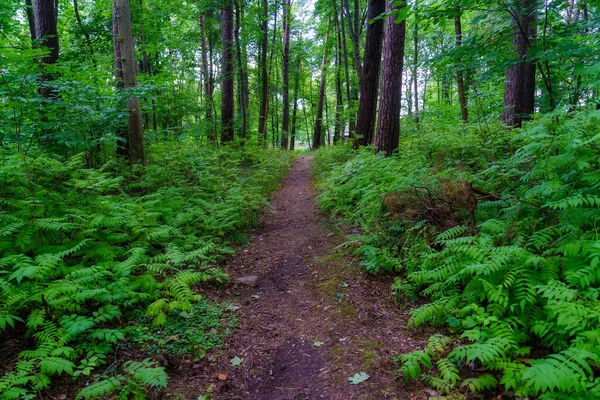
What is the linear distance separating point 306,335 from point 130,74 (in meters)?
6.90

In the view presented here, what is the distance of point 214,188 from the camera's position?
26.9 feet

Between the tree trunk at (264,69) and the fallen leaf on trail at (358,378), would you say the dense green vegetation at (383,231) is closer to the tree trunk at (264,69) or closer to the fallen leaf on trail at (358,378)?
the fallen leaf on trail at (358,378)

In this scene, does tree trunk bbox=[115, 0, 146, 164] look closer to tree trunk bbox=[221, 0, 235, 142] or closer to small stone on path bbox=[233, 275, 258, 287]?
small stone on path bbox=[233, 275, 258, 287]

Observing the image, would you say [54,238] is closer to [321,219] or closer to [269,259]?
[269,259]

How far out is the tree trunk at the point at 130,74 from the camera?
22.5 feet

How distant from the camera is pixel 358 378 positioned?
2867mm

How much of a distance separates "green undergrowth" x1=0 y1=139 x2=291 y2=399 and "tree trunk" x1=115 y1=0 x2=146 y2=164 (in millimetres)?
1613

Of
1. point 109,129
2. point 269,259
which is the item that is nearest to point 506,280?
point 269,259

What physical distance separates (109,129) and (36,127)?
131cm

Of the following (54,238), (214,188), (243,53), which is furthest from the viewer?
(243,53)

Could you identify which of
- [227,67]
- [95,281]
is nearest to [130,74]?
[95,281]

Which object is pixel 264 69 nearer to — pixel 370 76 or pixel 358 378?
pixel 370 76

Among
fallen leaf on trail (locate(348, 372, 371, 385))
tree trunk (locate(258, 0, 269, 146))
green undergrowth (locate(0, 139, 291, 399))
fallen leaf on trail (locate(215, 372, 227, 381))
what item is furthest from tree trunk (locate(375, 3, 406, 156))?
tree trunk (locate(258, 0, 269, 146))

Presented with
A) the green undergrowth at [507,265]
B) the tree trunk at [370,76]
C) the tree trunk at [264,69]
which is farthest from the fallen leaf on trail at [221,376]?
the tree trunk at [264,69]
